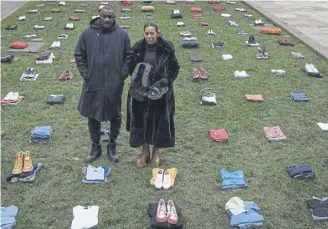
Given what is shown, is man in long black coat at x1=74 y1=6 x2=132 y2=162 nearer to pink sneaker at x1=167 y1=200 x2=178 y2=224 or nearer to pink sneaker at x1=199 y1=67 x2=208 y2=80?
pink sneaker at x1=167 y1=200 x2=178 y2=224

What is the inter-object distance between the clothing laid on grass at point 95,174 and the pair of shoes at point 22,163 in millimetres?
797

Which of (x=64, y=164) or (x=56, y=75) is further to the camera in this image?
(x=56, y=75)

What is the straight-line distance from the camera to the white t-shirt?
5270mm

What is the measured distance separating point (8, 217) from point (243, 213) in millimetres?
2921

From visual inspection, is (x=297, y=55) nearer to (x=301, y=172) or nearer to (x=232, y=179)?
(x=301, y=172)

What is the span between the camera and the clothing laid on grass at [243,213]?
5.32 metres

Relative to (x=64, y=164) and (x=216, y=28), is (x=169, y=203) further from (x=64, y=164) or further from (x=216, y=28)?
(x=216, y=28)

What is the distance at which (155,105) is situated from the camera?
613 centimetres

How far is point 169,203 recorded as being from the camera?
552cm

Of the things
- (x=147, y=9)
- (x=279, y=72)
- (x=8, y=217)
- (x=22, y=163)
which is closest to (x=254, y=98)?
(x=279, y=72)

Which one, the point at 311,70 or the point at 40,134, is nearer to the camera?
the point at 40,134

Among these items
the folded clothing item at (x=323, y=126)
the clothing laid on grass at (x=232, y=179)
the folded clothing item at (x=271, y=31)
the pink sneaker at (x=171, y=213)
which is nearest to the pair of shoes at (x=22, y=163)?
the pink sneaker at (x=171, y=213)

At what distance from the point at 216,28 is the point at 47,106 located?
7864 mm

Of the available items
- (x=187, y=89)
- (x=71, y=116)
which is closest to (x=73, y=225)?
(x=71, y=116)
